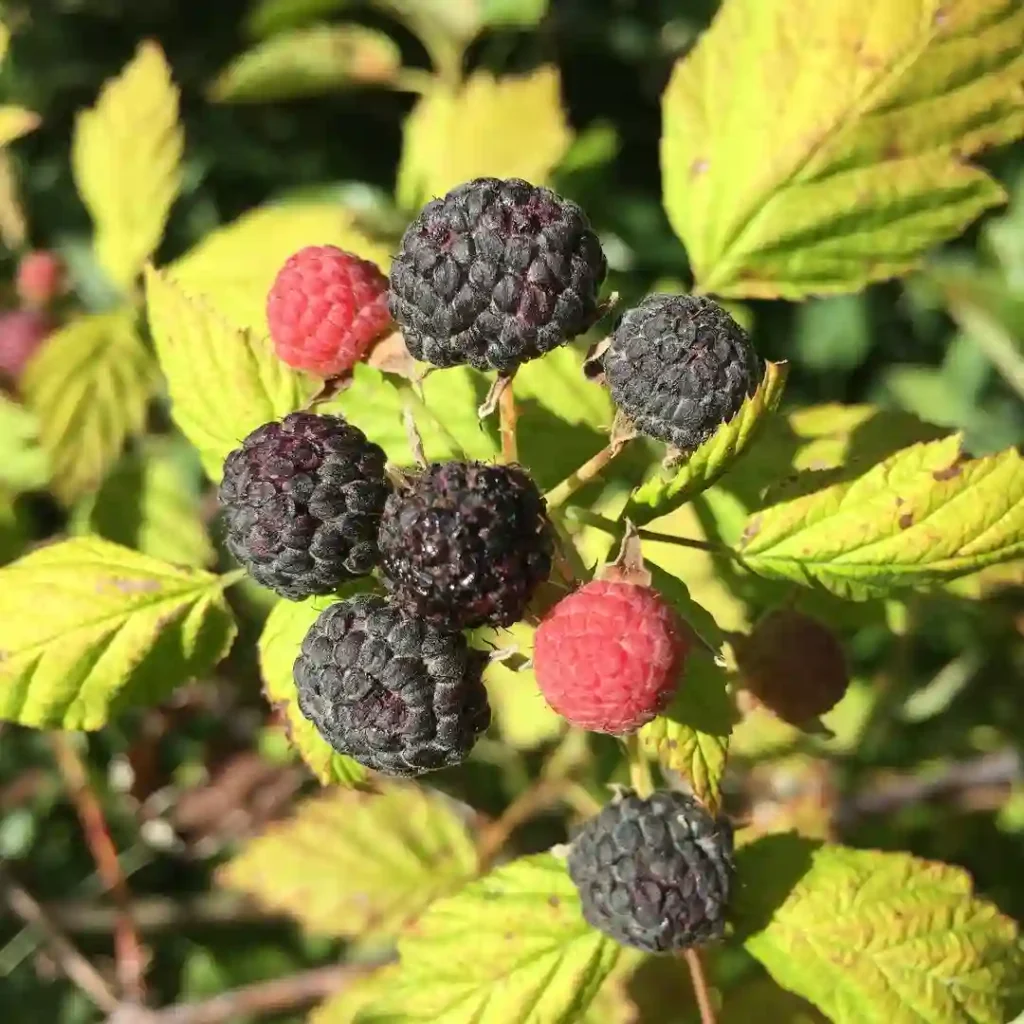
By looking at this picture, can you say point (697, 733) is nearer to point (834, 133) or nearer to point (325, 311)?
point (325, 311)

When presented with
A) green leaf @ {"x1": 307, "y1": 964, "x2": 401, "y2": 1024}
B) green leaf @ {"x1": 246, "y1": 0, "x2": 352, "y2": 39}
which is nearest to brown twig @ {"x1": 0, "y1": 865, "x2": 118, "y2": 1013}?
green leaf @ {"x1": 307, "y1": 964, "x2": 401, "y2": 1024}

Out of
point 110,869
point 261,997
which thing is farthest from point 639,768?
point 110,869

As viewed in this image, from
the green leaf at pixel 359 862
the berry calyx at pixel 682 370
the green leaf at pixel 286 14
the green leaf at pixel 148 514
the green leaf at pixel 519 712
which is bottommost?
the green leaf at pixel 359 862

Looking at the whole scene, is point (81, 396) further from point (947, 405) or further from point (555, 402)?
point (947, 405)

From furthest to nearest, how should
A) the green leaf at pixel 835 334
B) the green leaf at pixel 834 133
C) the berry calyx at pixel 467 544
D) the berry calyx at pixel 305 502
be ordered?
the green leaf at pixel 835 334 < the green leaf at pixel 834 133 < the berry calyx at pixel 305 502 < the berry calyx at pixel 467 544

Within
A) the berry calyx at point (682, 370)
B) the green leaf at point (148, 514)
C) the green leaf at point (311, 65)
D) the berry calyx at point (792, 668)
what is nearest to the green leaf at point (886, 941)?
the berry calyx at point (792, 668)

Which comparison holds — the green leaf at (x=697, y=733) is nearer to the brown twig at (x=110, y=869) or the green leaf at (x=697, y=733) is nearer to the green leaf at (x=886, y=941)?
the green leaf at (x=886, y=941)

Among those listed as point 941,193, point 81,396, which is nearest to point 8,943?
point 81,396
